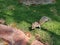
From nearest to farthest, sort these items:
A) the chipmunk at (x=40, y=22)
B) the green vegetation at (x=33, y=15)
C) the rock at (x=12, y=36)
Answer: the rock at (x=12, y=36)
the green vegetation at (x=33, y=15)
the chipmunk at (x=40, y=22)

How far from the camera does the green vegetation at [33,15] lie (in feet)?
13.6

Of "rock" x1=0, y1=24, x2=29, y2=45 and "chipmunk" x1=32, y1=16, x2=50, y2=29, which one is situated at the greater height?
"chipmunk" x1=32, y1=16, x2=50, y2=29

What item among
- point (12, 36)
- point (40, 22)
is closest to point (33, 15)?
point (40, 22)

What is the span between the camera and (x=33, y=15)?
4.70 m

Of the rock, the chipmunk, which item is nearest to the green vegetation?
the chipmunk

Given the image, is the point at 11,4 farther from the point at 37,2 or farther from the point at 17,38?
the point at 17,38

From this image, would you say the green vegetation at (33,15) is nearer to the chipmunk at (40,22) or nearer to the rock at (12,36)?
the chipmunk at (40,22)

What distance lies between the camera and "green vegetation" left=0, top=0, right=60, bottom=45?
13.6 ft

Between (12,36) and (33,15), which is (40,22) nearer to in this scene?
(33,15)

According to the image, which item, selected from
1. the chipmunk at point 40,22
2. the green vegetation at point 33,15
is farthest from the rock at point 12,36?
the chipmunk at point 40,22

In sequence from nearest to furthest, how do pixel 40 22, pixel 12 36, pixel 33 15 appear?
pixel 12 36 → pixel 40 22 → pixel 33 15

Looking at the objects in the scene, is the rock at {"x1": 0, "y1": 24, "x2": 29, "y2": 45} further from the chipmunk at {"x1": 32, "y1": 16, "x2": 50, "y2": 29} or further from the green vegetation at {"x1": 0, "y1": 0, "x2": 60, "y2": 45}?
the chipmunk at {"x1": 32, "y1": 16, "x2": 50, "y2": 29}

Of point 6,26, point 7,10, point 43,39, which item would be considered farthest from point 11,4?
point 43,39

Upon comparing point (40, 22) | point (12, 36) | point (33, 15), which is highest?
point (33, 15)
